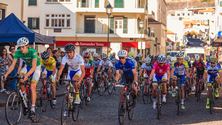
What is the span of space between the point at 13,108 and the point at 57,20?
39.9m

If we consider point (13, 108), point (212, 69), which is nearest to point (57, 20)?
point (212, 69)

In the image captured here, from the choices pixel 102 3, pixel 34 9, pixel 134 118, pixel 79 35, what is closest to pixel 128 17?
pixel 102 3

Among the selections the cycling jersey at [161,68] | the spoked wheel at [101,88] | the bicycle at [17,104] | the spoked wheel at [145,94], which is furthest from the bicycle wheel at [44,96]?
the spoked wheel at [101,88]

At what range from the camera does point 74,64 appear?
9.15m

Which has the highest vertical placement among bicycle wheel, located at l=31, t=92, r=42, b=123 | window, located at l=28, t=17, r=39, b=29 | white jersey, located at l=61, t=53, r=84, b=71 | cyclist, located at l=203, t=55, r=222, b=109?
window, located at l=28, t=17, r=39, b=29

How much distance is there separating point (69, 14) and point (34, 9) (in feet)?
16.5

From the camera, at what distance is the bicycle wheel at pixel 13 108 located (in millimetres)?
7711

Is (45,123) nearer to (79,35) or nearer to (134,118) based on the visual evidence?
(134,118)

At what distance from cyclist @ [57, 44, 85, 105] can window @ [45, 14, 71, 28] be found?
38.1 metres

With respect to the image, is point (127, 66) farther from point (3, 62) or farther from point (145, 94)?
point (3, 62)

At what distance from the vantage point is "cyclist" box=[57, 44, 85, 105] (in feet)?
28.3

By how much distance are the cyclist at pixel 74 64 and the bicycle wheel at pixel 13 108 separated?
3.62 feet

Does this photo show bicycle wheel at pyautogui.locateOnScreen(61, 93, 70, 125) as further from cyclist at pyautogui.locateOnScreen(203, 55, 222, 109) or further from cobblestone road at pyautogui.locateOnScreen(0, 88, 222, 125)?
cyclist at pyautogui.locateOnScreen(203, 55, 222, 109)

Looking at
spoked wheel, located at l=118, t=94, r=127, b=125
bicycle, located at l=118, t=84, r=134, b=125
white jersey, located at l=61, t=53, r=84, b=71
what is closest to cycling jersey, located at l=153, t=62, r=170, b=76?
bicycle, located at l=118, t=84, r=134, b=125
